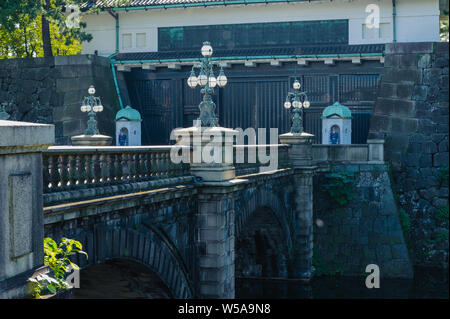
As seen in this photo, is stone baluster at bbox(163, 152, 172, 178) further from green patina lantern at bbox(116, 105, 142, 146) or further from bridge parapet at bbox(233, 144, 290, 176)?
green patina lantern at bbox(116, 105, 142, 146)

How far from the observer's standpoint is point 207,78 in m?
16.4

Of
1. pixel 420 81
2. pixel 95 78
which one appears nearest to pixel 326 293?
pixel 420 81

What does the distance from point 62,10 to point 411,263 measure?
72.1 ft

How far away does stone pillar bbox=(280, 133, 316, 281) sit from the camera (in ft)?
93.0

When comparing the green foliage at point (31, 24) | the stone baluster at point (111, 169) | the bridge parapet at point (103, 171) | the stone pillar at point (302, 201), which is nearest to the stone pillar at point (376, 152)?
the stone pillar at point (302, 201)

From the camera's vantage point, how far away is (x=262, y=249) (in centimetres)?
2923

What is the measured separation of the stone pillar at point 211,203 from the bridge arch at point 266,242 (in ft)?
21.8

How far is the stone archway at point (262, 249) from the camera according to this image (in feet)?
90.1

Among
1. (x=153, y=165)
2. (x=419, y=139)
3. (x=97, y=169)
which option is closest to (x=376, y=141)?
(x=419, y=139)

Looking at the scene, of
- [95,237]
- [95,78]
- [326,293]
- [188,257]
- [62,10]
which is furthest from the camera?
[62,10]

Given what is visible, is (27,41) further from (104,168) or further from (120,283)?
(104,168)

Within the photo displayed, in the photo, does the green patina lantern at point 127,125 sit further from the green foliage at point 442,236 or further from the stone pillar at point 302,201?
the green foliage at point 442,236

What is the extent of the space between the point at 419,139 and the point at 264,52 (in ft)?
27.2

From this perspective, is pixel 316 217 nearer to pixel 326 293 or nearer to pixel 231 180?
pixel 326 293
